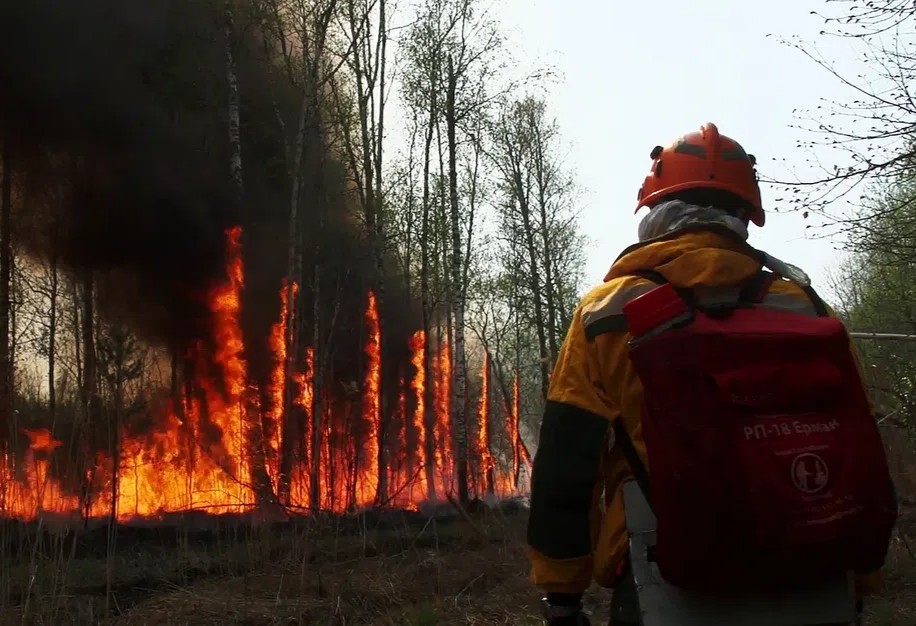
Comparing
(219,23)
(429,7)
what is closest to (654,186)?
(219,23)

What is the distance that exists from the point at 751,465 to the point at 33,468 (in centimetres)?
A: 523

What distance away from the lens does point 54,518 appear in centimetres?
568

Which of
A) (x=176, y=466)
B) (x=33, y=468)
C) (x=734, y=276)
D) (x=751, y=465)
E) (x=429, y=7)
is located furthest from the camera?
(x=429, y=7)

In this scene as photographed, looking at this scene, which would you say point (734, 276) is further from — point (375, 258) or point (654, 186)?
point (375, 258)

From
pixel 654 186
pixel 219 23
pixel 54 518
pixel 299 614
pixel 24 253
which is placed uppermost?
pixel 219 23

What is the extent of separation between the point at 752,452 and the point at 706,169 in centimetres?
78

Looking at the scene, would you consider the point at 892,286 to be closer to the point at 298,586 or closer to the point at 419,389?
the point at 298,586

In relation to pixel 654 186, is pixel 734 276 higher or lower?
lower

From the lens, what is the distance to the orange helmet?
6.43 feet

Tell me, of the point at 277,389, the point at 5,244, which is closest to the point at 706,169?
the point at 277,389

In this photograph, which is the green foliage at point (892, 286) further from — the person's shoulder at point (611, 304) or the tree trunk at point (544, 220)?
the tree trunk at point (544, 220)

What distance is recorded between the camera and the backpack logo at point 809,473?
1.49 meters

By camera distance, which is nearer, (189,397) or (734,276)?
(734,276)

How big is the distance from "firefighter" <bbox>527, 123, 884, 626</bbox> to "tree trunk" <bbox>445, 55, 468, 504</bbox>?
15.3 metres
